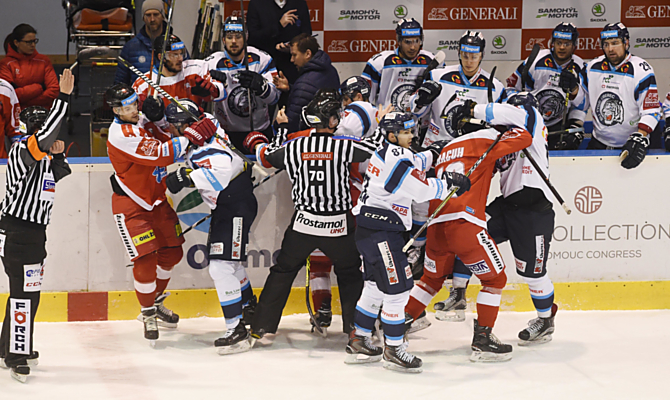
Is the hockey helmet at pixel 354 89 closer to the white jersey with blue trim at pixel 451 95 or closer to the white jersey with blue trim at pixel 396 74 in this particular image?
the white jersey with blue trim at pixel 451 95

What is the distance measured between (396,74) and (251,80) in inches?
47.5

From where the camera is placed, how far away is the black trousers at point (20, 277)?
4395 millimetres

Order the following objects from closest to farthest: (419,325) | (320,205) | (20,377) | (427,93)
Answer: (20,377) < (320,205) < (427,93) < (419,325)

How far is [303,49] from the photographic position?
224 inches

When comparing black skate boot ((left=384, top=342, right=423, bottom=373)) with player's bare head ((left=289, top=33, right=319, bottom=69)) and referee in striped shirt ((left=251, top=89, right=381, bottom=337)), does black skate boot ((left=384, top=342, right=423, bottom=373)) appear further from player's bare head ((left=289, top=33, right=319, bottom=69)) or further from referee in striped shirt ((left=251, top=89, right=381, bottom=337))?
player's bare head ((left=289, top=33, right=319, bottom=69))

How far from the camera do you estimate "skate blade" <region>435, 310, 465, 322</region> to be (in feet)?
18.3

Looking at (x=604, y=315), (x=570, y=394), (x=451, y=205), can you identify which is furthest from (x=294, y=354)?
(x=604, y=315)

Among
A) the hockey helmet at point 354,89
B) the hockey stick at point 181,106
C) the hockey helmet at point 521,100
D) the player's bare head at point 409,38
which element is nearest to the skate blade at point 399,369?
the hockey stick at point 181,106

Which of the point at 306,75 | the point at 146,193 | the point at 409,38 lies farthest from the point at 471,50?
the point at 146,193

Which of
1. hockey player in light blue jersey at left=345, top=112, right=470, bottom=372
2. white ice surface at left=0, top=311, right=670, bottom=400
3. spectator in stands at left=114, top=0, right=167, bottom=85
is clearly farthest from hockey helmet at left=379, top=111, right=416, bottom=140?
spectator in stands at left=114, top=0, right=167, bottom=85

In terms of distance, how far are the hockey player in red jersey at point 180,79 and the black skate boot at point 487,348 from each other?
2.53 meters

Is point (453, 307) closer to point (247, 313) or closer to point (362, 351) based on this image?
point (362, 351)

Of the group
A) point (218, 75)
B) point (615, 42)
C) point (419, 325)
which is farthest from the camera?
A: point (615, 42)

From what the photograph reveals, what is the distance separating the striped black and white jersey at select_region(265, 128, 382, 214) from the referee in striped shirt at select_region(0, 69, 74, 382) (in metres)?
1.33
